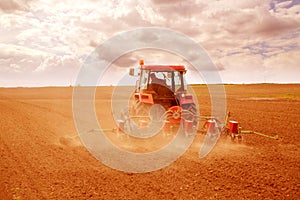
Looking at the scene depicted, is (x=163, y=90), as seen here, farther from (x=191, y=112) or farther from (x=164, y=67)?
(x=191, y=112)

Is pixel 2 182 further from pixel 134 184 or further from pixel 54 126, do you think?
pixel 54 126

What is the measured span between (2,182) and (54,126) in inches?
246

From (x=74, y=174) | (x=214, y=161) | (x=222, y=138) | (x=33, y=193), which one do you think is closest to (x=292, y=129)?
(x=222, y=138)

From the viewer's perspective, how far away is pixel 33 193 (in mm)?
4305

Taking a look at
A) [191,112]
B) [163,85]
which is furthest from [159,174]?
[163,85]

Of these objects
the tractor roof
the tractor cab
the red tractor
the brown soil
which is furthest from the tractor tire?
the tractor roof

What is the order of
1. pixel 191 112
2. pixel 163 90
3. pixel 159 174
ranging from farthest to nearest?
pixel 163 90 → pixel 191 112 → pixel 159 174

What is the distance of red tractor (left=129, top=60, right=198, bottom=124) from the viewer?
349 inches

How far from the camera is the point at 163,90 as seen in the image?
9.10m

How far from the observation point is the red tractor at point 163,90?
8.87 metres

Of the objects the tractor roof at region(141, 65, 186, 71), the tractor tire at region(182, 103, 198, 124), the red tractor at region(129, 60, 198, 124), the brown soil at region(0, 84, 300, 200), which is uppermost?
the tractor roof at region(141, 65, 186, 71)

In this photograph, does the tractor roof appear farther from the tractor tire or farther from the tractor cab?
the tractor tire

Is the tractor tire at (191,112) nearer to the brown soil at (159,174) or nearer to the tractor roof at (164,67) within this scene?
the brown soil at (159,174)

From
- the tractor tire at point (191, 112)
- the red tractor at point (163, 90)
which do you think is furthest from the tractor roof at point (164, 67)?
the tractor tire at point (191, 112)
